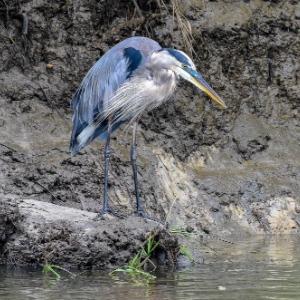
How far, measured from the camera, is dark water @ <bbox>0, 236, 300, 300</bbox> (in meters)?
5.35

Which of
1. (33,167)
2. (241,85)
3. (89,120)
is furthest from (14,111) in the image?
(241,85)

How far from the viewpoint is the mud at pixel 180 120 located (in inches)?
355

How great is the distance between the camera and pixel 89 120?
7.70 metres

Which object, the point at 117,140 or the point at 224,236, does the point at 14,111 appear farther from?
the point at 224,236

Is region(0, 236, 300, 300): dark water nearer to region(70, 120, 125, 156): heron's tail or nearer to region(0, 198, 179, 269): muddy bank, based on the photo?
region(0, 198, 179, 269): muddy bank

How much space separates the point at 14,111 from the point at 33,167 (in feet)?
2.97

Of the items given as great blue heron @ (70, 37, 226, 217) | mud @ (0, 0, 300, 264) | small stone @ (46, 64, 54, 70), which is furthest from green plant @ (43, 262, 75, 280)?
small stone @ (46, 64, 54, 70)

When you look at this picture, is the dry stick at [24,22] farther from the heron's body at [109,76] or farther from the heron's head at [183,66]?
the heron's head at [183,66]

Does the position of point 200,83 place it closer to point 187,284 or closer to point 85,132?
point 85,132

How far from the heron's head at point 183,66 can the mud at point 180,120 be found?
1.81 meters

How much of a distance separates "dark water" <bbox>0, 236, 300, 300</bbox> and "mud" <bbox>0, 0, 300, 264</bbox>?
2.38 metres

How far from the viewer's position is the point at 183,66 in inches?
294

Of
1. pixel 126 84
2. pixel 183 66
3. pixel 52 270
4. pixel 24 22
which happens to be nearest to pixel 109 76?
pixel 126 84

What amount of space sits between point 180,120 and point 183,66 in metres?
2.63
